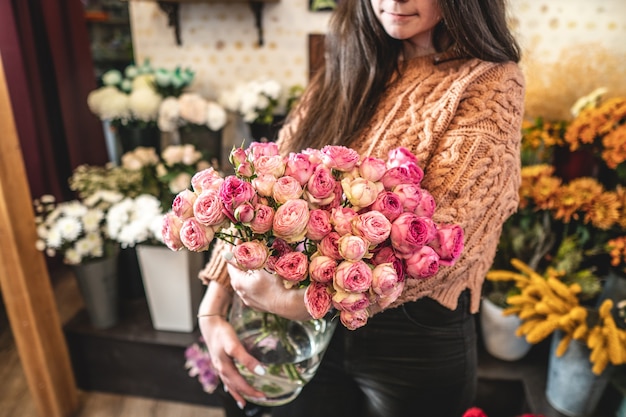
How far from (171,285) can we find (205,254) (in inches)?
8.9

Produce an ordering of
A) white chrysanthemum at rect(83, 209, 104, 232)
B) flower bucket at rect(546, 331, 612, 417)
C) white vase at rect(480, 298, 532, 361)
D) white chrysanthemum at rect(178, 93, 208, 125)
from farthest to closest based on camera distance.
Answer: white chrysanthemum at rect(178, 93, 208, 125) → white chrysanthemum at rect(83, 209, 104, 232) → white vase at rect(480, 298, 532, 361) → flower bucket at rect(546, 331, 612, 417)

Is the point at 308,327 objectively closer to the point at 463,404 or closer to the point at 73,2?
the point at 463,404

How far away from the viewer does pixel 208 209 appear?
59 centimetres

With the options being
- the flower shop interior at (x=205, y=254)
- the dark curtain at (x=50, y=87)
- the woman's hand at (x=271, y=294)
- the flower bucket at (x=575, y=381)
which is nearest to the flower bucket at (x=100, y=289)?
the flower shop interior at (x=205, y=254)

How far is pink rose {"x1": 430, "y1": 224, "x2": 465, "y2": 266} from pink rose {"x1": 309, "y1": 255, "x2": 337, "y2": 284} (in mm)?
148

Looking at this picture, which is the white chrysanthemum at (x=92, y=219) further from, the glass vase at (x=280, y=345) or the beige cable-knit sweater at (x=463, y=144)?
the beige cable-knit sweater at (x=463, y=144)

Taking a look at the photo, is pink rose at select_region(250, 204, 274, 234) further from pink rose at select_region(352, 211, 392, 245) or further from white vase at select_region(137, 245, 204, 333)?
white vase at select_region(137, 245, 204, 333)

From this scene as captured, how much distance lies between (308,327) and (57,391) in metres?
1.34

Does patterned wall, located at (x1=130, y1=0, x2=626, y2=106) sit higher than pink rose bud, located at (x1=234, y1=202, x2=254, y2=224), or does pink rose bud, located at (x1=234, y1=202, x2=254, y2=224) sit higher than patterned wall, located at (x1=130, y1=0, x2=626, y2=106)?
patterned wall, located at (x1=130, y1=0, x2=626, y2=106)

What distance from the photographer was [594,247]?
60.5 inches

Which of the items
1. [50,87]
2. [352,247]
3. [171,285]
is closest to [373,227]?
[352,247]

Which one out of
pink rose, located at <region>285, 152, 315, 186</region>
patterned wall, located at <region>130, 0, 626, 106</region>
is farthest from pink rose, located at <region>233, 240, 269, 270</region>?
patterned wall, located at <region>130, 0, 626, 106</region>

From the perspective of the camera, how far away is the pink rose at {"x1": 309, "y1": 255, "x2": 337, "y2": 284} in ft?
2.00

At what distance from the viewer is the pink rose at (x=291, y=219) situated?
0.58 m
